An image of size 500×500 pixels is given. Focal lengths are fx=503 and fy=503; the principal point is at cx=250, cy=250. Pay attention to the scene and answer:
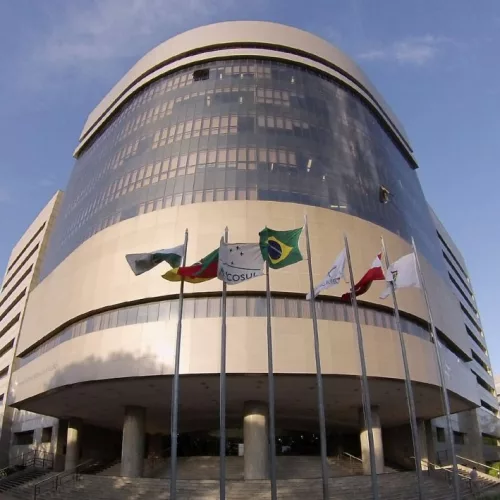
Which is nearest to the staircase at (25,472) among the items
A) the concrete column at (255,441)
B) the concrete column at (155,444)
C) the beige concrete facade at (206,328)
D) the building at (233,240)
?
the building at (233,240)

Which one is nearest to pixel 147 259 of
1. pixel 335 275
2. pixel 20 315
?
pixel 335 275

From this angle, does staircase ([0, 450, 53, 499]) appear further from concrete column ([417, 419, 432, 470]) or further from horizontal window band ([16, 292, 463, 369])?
concrete column ([417, 419, 432, 470])

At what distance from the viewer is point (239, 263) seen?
62.0ft

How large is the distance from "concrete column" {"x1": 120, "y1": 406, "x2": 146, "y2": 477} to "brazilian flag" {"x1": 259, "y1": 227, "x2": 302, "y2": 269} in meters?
18.1

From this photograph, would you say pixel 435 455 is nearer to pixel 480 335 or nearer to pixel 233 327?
pixel 233 327

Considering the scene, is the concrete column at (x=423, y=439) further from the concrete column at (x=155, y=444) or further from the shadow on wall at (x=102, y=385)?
the concrete column at (x=155, y=444)

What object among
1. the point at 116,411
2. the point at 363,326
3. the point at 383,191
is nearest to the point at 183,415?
the point at 116,411

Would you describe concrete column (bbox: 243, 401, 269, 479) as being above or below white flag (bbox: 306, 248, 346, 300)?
below

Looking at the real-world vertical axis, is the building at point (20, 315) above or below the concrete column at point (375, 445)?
above

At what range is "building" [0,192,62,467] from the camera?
160ft

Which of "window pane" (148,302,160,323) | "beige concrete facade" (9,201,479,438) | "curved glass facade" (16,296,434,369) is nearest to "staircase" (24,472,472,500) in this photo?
"beige concrete facade" (9,201,479,438)

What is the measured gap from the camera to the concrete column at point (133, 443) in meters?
30.1

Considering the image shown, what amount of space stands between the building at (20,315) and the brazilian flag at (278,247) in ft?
112

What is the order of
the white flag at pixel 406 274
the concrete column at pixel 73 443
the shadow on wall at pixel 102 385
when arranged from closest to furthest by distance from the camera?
the white flag at pixel 406 274 → the shadow on wall at pixel 102 385 → the concrete column at pixel 73 443
